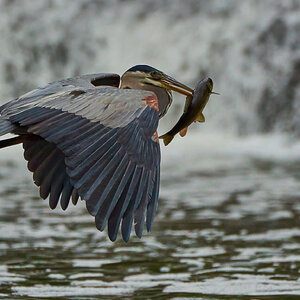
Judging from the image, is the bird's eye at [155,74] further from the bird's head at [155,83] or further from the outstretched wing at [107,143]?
the outstretched wing at [107,143]

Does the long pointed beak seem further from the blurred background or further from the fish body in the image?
the blurred background

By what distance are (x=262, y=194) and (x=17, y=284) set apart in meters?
5.38

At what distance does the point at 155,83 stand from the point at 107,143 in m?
1.31

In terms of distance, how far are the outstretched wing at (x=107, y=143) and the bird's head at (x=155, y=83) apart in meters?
0.57

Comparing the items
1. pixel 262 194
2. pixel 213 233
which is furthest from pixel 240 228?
pixel 262 194

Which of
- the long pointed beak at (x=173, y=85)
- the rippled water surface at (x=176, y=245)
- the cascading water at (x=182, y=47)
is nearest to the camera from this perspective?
the long pointed beak at (x=173, y=85)

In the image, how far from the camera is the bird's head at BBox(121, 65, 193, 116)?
6.24 m

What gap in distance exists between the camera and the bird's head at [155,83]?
6.24m

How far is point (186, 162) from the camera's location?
15453 millimetres

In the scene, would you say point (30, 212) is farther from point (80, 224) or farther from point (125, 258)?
point (125, 258)

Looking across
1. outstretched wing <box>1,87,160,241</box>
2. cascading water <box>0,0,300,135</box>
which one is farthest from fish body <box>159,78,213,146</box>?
cascading water <box>0,0,300,135</box>

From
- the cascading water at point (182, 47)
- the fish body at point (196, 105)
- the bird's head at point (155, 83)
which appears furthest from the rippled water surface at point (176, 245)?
the cascading water at point (182, 47)

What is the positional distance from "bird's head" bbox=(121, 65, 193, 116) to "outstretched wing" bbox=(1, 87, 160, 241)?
0.57m

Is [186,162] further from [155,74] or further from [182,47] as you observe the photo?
[155,74]
